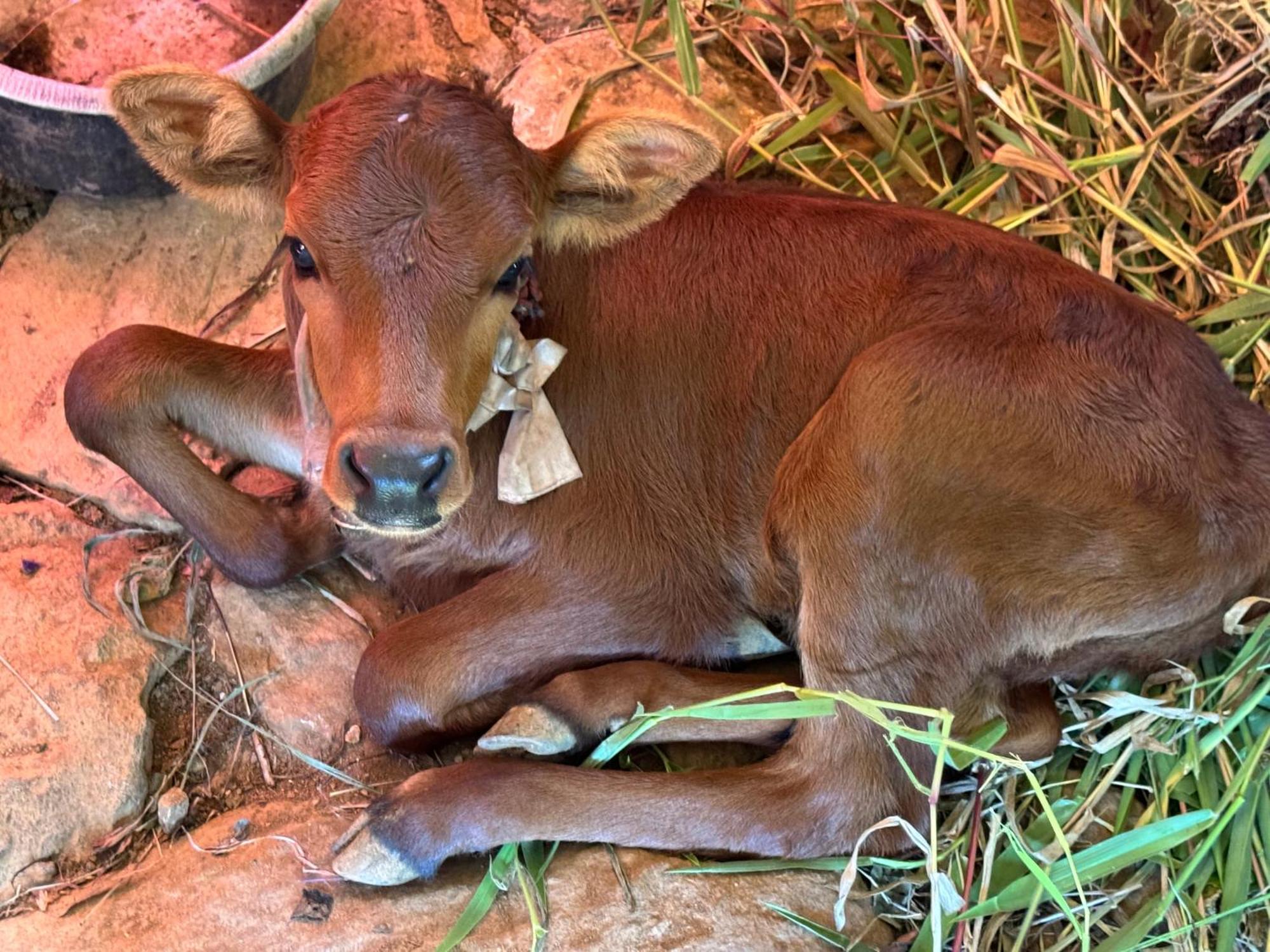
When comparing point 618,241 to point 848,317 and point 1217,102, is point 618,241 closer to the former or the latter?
point 848,317

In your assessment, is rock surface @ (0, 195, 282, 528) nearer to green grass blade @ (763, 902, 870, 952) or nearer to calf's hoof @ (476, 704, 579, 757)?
calf's hoof @ (476, 704, 579, 757)

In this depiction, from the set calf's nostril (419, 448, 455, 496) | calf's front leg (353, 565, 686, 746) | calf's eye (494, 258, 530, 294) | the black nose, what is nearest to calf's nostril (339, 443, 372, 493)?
the black nose

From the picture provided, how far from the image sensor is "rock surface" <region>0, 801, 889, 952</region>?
8.80ft

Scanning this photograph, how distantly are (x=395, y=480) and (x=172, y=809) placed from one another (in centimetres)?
126

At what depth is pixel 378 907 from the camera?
279cm

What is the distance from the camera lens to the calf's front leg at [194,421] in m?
3.21

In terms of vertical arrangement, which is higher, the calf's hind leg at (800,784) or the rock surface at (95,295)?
the rock surface at (95,295)

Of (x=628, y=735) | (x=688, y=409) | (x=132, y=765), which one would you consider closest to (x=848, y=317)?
(x=688, y=409)

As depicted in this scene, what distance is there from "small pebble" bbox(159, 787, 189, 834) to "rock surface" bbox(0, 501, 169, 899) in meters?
0.07

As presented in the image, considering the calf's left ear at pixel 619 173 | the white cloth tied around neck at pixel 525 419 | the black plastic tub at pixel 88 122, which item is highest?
the black plastic tub at pixel 88 122

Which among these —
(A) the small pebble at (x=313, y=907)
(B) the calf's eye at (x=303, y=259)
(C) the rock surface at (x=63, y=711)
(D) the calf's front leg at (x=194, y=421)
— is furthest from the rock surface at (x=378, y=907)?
(B) the calf's eye at (x=303, y=259)

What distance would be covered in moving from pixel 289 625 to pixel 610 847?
1.18 meters

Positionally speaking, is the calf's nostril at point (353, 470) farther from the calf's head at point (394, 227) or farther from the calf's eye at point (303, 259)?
the calf's eye at point (303, 259)

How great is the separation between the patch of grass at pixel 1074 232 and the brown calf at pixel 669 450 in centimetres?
19
